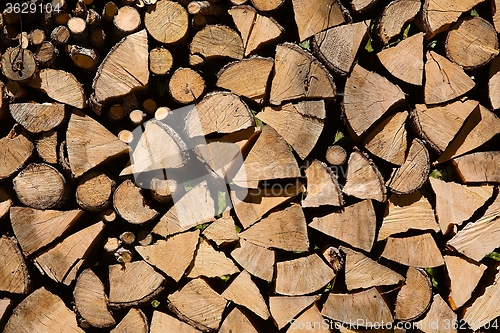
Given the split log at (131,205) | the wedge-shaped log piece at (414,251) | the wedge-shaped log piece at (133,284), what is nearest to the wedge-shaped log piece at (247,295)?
the wedge-shaped log piece at (133,284)

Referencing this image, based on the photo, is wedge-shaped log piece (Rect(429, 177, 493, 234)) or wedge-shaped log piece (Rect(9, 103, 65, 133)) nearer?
wedge-shaped log piece (Rect(9, 103, 65, 133))

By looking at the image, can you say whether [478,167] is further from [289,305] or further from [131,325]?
[131,325]

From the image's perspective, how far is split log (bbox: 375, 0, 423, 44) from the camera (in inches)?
72.5

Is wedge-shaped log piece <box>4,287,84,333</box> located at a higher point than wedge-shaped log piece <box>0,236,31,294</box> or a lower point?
lower

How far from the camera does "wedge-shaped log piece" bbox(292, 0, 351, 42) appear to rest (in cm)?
180

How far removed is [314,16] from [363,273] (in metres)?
1.00

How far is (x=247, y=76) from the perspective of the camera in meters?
1.79

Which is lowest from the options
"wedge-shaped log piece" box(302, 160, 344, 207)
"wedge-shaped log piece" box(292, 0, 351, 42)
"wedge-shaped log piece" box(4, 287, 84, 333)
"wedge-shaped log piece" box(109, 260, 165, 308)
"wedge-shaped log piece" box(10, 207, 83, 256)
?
"wedge-shaped log piece" box(4, 287, 84, 333)

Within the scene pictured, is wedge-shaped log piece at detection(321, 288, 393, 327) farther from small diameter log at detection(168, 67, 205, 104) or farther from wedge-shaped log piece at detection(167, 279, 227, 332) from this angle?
small diameter log at detection(168, 67, 205, 104)

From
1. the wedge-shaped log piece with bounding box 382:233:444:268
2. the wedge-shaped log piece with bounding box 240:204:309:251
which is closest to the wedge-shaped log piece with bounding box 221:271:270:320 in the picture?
the wedge-shaped log piece with bounding box 240:204:309:251

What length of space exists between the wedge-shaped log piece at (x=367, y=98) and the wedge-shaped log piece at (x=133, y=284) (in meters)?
0.94

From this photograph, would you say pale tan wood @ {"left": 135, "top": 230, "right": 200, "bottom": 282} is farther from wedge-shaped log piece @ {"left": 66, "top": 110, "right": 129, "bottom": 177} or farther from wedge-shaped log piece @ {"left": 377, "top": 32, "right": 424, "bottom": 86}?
wedge-shaped log piece @ {"left": 377, "top": 32, "right": 424, "bottom": 86}

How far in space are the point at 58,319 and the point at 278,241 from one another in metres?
0.89

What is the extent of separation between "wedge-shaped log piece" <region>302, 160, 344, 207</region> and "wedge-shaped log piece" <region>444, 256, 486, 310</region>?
1.79 ft
